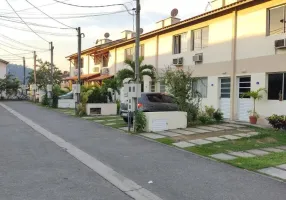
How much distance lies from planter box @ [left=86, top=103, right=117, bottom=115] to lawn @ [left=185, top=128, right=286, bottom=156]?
1101 centimetres

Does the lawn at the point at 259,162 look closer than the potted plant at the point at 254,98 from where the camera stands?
Yes

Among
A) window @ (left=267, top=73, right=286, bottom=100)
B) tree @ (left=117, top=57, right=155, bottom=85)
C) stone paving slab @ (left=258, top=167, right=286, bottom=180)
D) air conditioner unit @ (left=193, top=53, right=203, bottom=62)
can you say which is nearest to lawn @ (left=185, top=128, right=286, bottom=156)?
stone paving slab @ (left=258, top=167, right=286, bottom=180)

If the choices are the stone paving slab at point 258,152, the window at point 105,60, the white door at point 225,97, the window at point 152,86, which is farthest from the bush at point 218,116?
the window at point 105,60

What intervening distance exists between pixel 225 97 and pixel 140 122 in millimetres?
6509

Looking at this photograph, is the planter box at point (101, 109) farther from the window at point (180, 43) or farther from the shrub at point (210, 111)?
the shrub at point (210, 111)

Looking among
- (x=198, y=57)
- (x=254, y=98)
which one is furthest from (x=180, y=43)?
(x=254, y=98)

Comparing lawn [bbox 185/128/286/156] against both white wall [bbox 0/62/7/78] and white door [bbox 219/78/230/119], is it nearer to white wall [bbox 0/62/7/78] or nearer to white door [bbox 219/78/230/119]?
white door [bbox 219/78/230/119]

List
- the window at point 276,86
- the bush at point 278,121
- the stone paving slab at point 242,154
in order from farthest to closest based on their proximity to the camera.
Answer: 1. the window at point 276,86
2. the bush at point 278,121
3. the stone paving slab at point 242,154

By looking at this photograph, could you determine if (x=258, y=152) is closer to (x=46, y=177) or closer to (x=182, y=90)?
(x=46, y=177)

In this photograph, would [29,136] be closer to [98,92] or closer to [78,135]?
[78,135]

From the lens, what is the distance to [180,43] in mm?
20812

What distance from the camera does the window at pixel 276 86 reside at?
14.1 m

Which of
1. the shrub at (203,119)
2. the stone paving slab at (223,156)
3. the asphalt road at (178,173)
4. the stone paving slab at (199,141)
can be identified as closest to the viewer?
the asphalt road at (178,173)

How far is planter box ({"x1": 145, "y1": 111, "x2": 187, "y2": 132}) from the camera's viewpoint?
503 inches
